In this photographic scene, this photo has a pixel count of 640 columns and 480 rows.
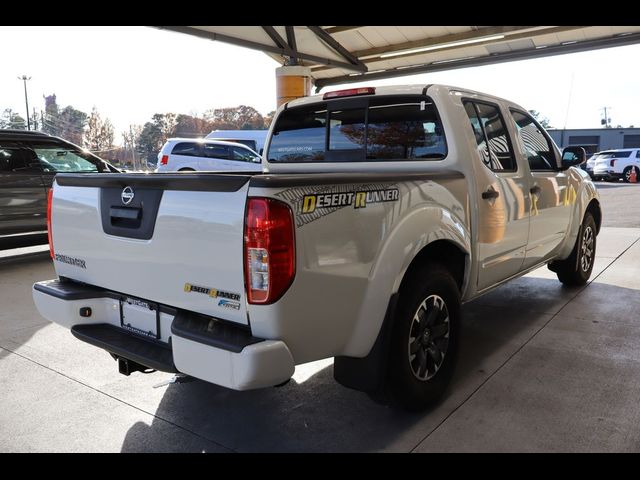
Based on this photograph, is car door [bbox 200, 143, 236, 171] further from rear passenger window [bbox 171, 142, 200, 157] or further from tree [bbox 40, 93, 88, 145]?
tree [bbox 40, 93, 88, 145]

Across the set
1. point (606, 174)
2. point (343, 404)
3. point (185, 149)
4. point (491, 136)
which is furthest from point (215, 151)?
point (606, 174)

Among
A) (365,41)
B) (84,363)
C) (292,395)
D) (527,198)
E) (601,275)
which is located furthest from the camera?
(365,41)

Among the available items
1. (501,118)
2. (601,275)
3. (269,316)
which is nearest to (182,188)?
(269,316)

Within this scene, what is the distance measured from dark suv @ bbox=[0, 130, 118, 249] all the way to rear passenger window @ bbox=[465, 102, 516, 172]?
6.44 meters

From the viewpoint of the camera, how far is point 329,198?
2279 mm

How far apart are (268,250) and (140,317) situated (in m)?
0.99

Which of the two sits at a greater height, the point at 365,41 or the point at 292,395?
the point at 365,41

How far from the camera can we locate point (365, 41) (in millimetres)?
12531

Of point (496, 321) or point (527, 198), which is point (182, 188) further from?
point (496, 321)

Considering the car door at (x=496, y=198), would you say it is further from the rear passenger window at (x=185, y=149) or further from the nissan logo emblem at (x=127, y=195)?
the rear passenger window at (x=185, y=149)

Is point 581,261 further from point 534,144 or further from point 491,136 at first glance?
point 491,136

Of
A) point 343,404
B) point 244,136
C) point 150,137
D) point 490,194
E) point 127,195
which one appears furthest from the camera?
point 150,137
